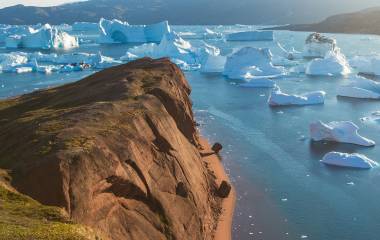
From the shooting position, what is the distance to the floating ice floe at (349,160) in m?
19.5

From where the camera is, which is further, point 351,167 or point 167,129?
point 351,167

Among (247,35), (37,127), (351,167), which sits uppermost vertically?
(37,127)

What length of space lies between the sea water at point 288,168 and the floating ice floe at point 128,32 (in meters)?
38.8

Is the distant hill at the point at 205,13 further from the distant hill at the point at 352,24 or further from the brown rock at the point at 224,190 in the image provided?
the brown rock at the point at 224,190

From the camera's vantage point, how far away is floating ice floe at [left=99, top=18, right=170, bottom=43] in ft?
250

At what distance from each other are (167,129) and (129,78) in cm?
367

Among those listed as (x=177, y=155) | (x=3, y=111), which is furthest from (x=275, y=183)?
(x=3, y=111)

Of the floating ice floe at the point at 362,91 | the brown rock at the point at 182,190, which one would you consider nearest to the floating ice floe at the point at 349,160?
the brown rock at the point at 182,190

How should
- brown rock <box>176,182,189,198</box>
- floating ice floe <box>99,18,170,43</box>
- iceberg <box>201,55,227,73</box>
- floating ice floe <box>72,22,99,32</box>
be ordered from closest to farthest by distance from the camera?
brown rock <box>176,182,189,198</box> → iceberg <box>201,55,227,73</box> → floating ice floe <box>99,18,170,43</box> → floating ice floe <box>72,22,99,32</box>

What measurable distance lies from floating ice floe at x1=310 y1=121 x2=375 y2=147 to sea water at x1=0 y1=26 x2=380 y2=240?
1.49 feet

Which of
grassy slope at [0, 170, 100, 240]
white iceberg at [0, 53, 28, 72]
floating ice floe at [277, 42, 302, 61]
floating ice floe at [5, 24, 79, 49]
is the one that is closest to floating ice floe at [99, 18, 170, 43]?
floating ice floe at [5, 24, 79, 49]

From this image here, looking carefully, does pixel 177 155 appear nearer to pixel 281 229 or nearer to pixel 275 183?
pixel 281 229

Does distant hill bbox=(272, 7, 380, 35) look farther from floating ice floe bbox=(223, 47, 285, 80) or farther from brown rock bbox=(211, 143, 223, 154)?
brown rock bbox=(211, 143, 223, 154)

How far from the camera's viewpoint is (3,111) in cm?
1620
